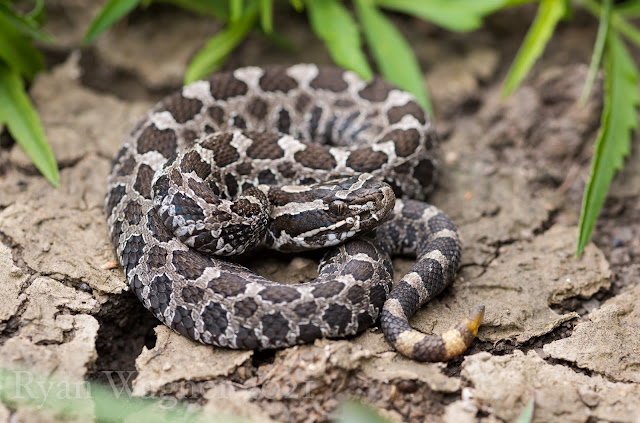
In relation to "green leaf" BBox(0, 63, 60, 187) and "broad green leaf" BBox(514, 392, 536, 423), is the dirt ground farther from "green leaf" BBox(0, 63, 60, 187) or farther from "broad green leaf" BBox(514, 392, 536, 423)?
"green leaf" BBox(0, 63, 60, 187)

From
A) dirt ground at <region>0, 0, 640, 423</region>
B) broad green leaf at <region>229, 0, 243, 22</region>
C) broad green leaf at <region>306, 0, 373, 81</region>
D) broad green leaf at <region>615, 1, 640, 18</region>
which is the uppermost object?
broad green leaf at <region>229, 0, 243, 22</region>

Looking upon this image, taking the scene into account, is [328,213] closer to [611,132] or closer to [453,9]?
[611,132]

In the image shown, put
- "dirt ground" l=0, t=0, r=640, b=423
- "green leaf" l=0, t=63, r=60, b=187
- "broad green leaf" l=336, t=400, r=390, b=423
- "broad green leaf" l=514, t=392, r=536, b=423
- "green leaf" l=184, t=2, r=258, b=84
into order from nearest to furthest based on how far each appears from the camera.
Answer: "broad green leaf" l=336, t=400, r=390, b=423 < "broad green leaf" l=514, t=392, r=536, b=423 < "dirt ground" l=0, t=0, r=640, b=423 < "green leaf" l=0, t=63, r=60, b=187 < "green leaf" l=184, t=2, r=258, b=84

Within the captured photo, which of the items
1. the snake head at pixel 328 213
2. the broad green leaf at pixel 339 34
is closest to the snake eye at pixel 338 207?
the snake head at pixel 328 213

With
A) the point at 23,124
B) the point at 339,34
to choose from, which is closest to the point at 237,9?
the point at 339,34

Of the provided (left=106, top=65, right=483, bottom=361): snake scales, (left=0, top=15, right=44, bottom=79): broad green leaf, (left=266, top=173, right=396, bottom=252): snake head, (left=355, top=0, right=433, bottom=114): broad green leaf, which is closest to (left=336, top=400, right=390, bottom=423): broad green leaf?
(left=106, top=65, right=483, bottom=361): snake scales

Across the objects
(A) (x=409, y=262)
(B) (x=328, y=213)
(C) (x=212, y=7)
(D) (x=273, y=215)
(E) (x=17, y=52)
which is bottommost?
(A) (x=409, y=262)

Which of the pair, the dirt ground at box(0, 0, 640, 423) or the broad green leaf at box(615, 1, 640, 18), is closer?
the dirt ground at box(0, 0, 640, 423)
